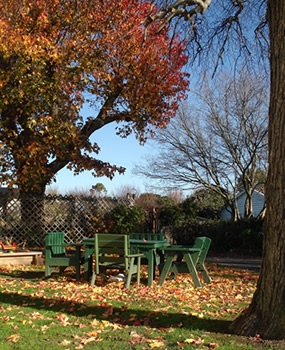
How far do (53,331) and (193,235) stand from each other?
13140 millimetres

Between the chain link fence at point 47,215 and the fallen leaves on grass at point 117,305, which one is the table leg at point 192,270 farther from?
the chain link fence at point 47,215

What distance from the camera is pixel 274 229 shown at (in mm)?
4508

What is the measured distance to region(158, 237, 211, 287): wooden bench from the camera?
791cm

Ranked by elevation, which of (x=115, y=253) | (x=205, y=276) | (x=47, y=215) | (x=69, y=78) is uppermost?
(x=69, y=78)

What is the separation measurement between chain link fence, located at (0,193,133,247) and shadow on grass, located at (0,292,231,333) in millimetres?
8589

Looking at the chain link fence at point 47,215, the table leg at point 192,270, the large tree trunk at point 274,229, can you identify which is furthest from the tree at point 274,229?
the chain link fence at point 47,215

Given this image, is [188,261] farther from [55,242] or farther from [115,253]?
[55,242]

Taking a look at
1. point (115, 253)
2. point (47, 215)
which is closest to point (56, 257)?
point (115, 253)

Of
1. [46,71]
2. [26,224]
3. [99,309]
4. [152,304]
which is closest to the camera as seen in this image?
[99,309]

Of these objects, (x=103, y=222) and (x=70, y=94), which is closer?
(x=70, y=94)

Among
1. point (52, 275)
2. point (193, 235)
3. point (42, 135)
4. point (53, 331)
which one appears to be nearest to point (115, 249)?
point (52, 275)

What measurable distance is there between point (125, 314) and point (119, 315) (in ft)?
0.26

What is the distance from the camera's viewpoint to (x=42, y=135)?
1463cm

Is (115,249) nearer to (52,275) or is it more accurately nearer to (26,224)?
(52,275)
